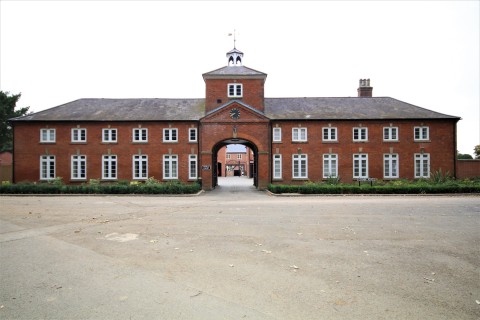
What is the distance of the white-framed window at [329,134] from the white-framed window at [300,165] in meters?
2.59

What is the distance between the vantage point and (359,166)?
95.9 ft

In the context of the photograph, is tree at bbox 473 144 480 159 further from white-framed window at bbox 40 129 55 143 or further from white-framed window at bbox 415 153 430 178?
white-framed window at bbox 40 129 55 143

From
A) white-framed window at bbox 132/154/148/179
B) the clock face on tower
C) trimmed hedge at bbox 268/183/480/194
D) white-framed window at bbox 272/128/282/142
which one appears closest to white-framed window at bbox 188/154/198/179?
white-framed window at bbox 132/154/148/179

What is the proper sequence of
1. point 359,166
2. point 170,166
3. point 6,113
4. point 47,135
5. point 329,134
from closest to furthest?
point 170,166, point 329,134, point 359,166, point 47,135, point 6,113

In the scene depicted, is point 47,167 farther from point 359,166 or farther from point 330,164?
point 359,166

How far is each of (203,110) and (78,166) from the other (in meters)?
12.8

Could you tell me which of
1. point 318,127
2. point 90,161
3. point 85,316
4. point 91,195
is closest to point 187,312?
point 85,316

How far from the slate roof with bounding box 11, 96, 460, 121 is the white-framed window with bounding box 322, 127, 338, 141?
1.04 m

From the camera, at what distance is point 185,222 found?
36.0ft

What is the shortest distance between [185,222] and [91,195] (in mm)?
14458

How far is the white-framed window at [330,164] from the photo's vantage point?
28984 mm

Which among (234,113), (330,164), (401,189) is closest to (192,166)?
(234,113)

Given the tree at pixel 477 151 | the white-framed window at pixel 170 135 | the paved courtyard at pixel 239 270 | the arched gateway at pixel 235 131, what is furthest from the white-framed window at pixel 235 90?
the tree at pixel 477 151

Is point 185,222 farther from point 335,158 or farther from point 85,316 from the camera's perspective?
point 335,158
